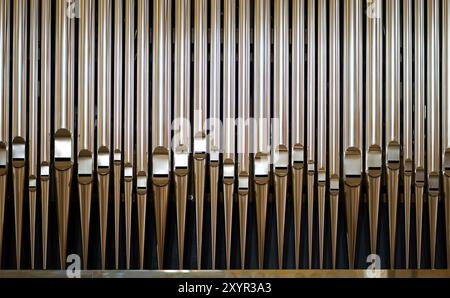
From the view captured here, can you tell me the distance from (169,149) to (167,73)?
11.6 inches

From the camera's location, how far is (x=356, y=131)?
2.87m

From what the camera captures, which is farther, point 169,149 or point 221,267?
point 221,267

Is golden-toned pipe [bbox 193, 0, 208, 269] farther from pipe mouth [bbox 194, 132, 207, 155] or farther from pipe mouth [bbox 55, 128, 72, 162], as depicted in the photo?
pipe mouth [bbox 55, 128, 72, 162]

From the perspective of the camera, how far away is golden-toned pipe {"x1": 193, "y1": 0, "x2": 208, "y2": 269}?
2852 millimetres

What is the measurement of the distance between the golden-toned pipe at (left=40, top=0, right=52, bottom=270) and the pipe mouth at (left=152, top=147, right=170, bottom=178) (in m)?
0.41

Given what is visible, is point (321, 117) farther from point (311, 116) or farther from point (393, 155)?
point (393, 155)

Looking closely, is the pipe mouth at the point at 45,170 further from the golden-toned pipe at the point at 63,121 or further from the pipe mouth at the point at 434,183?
the pipe mouth at the point at 434,183

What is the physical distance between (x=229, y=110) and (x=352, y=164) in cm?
51

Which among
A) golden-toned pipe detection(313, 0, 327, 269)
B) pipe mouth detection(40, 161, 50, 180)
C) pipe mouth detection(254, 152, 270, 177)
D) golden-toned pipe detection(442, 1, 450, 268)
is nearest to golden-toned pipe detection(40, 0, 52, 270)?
pipe mouth detection(40, 161, 50, 180)

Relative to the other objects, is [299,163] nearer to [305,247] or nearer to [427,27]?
Result: [305,247]

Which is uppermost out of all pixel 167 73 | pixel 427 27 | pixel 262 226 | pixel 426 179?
pixel 427 27

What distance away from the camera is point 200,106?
9.49 ft
